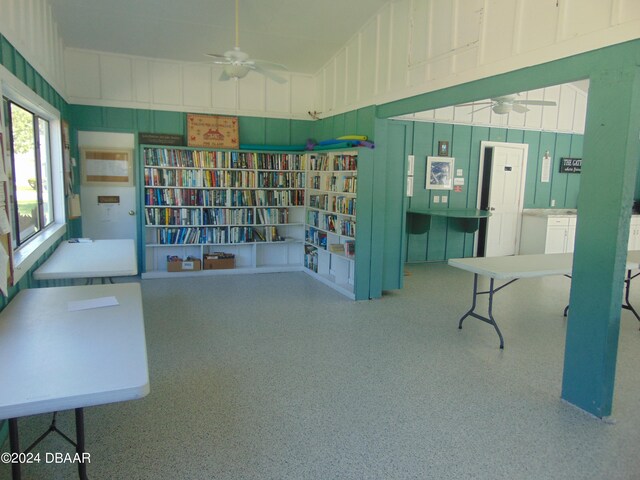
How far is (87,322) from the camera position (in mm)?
2256

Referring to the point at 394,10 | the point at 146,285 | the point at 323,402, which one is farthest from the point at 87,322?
the point at 394,10

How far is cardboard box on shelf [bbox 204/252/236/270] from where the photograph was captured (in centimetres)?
680

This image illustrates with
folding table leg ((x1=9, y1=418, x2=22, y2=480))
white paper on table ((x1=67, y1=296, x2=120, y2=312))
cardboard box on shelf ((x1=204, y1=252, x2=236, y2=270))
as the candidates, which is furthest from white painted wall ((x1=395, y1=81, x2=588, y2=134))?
folding table leg ((x1=9, y1=418, x2=22, y2=480))

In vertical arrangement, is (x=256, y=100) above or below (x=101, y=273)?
above

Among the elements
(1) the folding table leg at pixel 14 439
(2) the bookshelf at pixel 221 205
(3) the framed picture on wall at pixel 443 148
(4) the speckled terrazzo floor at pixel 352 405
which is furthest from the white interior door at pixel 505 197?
(1) the folding table leg at pixel 14 439

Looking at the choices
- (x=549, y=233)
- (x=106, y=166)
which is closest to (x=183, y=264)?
(x=106, y=166)

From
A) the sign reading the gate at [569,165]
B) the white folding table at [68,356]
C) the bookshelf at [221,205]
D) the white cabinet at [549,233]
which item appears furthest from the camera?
the sign reading the gate at [569,165]

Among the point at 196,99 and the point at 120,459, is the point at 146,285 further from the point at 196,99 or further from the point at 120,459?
the point at 120,459

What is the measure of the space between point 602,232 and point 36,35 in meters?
4.84

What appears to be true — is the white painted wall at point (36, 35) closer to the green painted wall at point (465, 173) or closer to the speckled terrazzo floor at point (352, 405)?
the speckled terrazzo floor at point (352, 405)

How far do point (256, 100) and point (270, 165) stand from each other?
108 centimetres

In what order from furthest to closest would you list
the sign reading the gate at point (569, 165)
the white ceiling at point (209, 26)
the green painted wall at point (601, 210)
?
1. the sign reading the gate at point (569, 165)
2. the white ceiling at point (209, 26)
3. the green painted wall at point (601, 210)

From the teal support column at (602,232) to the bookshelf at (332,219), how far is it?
292 cm

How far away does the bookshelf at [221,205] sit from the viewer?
257 inches
